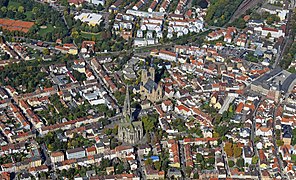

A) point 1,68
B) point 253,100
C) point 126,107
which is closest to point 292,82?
point 253,100

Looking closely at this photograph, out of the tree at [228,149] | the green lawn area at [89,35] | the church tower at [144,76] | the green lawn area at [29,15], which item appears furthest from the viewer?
the green lawn area at [29,15]

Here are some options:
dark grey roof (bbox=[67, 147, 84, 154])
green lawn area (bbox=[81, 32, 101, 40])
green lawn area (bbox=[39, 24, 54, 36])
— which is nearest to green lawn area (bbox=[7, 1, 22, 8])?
green lawn area (bbox=[39, 24, 54, 36])

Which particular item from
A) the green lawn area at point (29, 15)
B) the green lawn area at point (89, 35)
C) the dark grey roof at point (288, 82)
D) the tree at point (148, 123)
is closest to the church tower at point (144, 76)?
the tree at point (148, 123)

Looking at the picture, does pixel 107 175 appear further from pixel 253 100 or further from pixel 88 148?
pixel 253 100

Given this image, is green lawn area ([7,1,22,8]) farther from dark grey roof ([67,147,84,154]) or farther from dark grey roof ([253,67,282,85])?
dark grey roof ([67,147,84,154])

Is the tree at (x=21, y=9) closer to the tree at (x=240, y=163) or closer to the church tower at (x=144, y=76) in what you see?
the church tower at (x=144, y=76)
